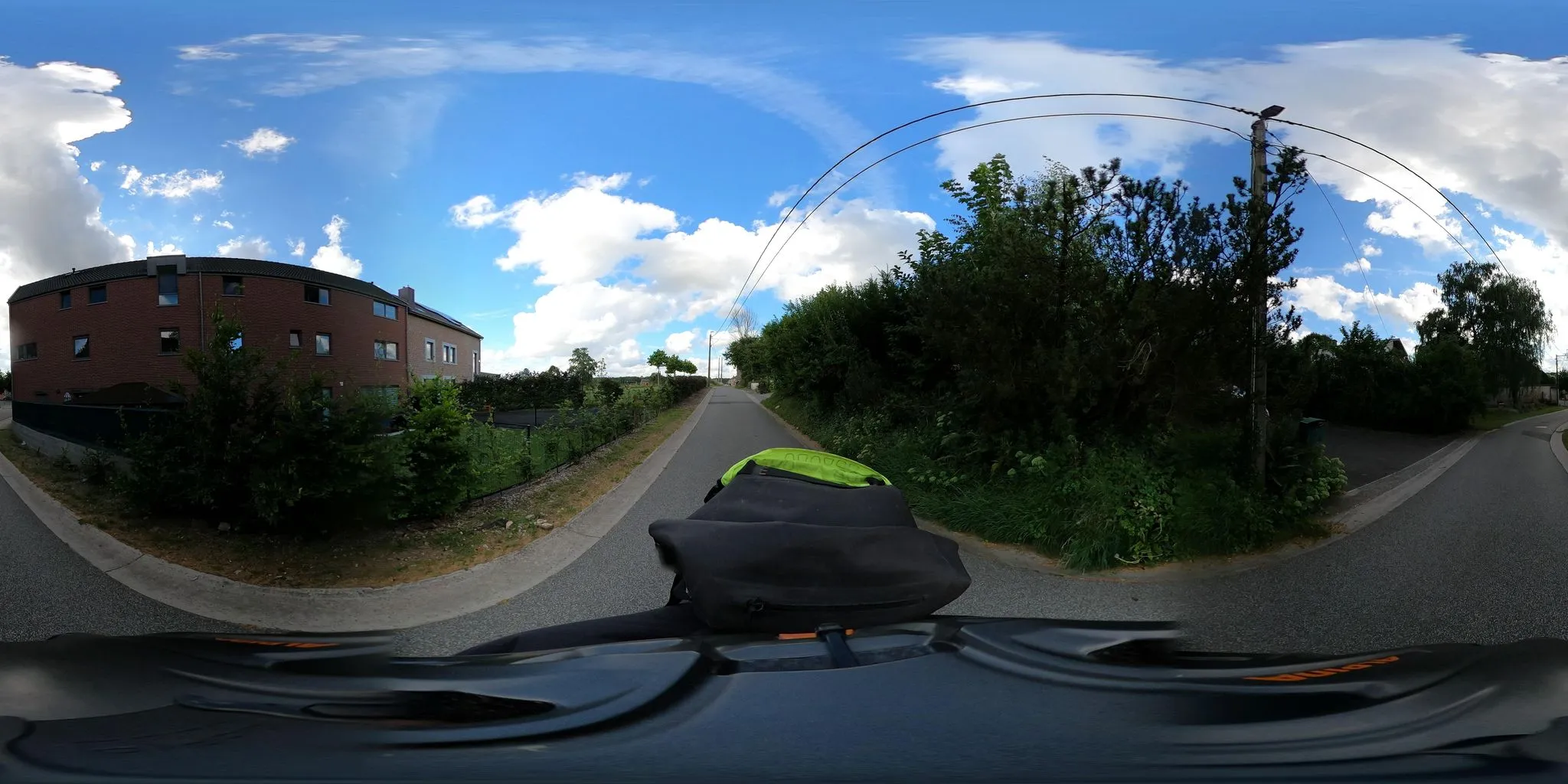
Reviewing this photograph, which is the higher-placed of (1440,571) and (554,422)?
(554,422)

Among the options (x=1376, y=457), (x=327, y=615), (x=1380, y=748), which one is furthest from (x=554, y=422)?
(x=1376, y=457)

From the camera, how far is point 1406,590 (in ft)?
11.7

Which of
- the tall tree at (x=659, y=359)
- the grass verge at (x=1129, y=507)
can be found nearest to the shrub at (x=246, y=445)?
the grass verge at (x=1129, y=507)

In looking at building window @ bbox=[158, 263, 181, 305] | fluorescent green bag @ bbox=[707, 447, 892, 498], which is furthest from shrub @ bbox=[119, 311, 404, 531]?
fluorescent green bag @ bbox=[707, 447, 892, 498]

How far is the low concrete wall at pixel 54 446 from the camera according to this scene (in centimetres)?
336

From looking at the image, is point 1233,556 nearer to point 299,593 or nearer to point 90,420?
point 299,593

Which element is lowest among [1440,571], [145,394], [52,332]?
[1440,571]

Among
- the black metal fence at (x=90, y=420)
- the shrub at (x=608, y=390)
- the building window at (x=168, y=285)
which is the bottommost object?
the black metal fence at (x=90, y=420)

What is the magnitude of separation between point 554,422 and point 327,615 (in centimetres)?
672

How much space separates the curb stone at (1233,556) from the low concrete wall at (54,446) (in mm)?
4464

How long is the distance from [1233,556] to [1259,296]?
6.43 ft

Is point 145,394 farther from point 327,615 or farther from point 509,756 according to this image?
point 509,756

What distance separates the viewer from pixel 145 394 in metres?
3.09

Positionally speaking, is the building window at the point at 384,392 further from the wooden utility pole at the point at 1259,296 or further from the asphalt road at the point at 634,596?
the wooden utility pole at the point at 1259,296
